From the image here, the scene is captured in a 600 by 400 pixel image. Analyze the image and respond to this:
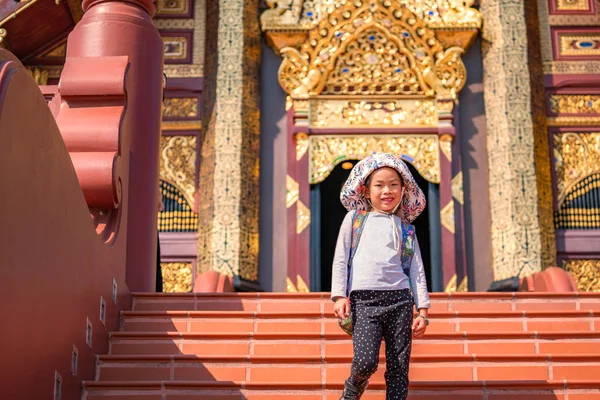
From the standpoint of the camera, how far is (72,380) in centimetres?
432

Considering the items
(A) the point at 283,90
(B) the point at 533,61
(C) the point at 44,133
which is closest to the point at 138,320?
(C) the point at 44,133

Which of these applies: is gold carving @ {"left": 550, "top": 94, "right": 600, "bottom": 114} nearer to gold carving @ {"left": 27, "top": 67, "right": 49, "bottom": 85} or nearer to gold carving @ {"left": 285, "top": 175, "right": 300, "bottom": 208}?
gold carving @ {"left": 285, "top": 175, "right": 300, "bottom": 208}

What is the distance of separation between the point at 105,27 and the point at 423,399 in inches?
132

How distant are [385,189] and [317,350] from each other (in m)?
1.19

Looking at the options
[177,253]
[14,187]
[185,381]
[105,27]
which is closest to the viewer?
[14,187]

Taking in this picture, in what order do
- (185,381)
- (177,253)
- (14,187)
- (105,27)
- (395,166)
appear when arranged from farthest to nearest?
(177,253)
(105,27)
(185,381)
(395,166)
(14,187)

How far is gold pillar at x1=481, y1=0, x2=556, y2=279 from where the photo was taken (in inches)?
404

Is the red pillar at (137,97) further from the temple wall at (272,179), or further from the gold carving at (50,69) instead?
the gold carving at (50,69)

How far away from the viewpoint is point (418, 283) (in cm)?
406

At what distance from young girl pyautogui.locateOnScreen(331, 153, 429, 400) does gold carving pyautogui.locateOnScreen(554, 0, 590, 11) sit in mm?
7995

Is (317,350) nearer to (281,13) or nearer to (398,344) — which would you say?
(398,344)

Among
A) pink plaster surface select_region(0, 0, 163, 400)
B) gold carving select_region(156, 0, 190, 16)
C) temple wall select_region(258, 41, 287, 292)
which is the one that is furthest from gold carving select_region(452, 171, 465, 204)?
pink plaster surface select_region(0, 0, 163, 400)

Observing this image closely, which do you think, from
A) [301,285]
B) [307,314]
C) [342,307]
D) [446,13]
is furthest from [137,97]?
[446,13]

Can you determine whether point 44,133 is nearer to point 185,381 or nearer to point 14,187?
point 14,187
